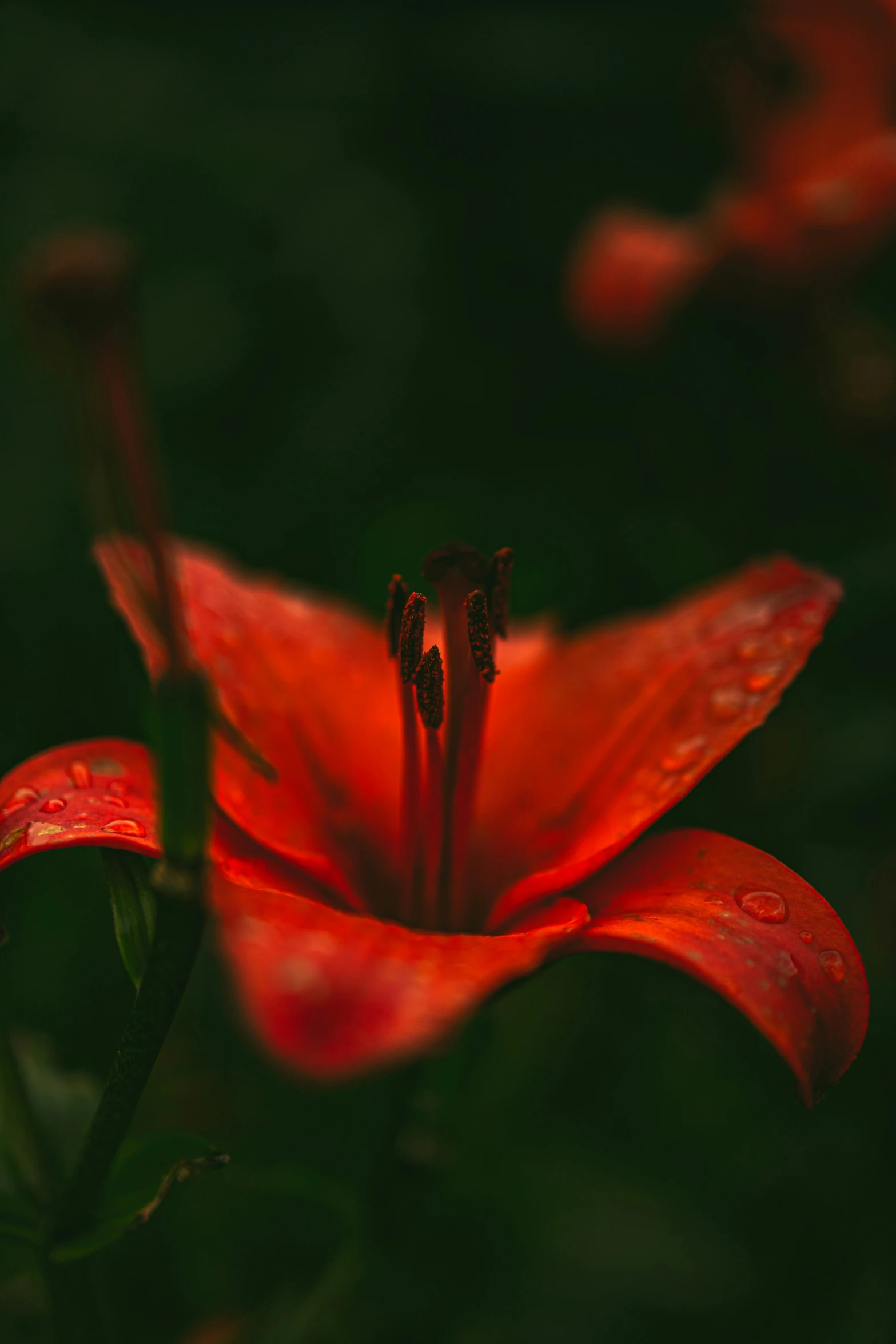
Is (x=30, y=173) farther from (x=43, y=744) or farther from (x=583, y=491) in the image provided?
(x=43, y=744)

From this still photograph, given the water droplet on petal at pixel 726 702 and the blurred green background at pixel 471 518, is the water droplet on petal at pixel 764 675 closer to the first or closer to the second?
the water droplet on petal at pixel 726 702

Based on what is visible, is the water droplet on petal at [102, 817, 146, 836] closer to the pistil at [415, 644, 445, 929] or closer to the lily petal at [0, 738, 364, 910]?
the lily petal at [0, 738, 364, 910]

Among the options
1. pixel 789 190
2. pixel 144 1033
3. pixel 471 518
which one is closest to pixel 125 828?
pixel 144 1033

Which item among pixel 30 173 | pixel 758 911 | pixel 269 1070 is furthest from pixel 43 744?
pixel 30 173

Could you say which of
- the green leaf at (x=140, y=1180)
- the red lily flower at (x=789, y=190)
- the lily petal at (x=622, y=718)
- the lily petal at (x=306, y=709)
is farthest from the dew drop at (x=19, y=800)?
the red lily flower at (x=789, y=190)

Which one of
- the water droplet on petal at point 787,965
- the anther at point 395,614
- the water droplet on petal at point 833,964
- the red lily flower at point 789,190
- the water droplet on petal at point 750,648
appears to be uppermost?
the red lily flower at point 789,190

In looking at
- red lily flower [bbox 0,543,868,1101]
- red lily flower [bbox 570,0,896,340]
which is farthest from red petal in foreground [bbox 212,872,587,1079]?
red lily flower [bbox 570,0,896,340]

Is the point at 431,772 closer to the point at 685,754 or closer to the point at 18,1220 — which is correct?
the point at 685,754
